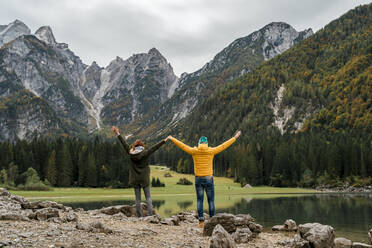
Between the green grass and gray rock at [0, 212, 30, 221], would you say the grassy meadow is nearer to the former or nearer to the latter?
the green grass

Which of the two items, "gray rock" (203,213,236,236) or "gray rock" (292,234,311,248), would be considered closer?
"gray rock" (292,234,311,248)

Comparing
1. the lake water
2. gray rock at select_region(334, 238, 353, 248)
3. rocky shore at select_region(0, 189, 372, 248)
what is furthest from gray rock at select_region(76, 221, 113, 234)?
the lake water

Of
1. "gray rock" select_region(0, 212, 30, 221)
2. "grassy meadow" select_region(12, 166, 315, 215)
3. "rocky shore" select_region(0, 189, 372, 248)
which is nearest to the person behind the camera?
"rocky shore" select_region(0, 189, 372, 248)

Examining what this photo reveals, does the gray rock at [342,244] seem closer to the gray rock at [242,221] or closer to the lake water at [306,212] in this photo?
the lake water at [306,212]

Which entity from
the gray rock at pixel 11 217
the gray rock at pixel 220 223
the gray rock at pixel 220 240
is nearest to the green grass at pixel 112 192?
the gray rock at pixel 11 217

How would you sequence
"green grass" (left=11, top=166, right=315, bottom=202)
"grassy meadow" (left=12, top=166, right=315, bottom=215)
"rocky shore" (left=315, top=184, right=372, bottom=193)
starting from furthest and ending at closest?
"rocky shore" (left=315, top=184, right=372, bottom=193), "green grass" (left=11, top=166, right=315, bottom=202), "grassy meadow" (left=12, top=166, right=315, bottom=215)

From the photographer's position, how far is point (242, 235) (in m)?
14.1

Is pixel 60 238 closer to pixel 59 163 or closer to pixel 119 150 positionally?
pixel 59 163

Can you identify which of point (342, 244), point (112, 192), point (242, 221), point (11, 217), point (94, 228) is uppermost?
point (11, 217)

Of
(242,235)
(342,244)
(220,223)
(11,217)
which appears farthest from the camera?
(220,223)

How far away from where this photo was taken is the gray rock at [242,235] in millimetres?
13859

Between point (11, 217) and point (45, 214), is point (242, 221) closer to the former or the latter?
point (45, 214)

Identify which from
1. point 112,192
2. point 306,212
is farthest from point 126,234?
point 112,192

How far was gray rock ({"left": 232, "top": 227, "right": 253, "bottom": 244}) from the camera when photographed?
45.5 feet
